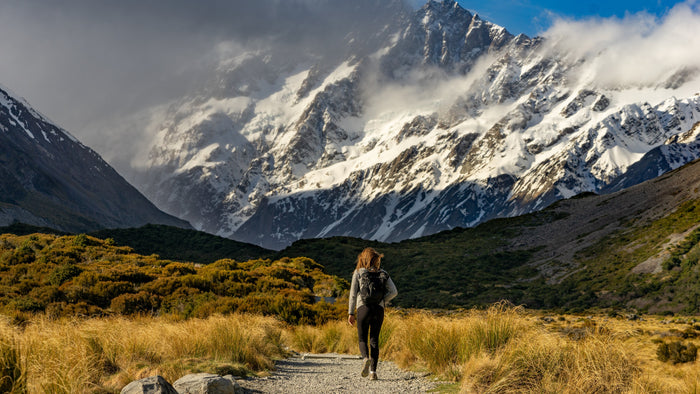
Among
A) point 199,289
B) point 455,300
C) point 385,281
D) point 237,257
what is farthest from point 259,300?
point 237,257

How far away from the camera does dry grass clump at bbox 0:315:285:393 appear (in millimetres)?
7727

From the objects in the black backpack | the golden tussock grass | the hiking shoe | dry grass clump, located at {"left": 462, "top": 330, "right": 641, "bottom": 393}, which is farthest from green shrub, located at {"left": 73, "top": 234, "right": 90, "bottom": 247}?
dry grass clump, located at {"left": 462, "top": 330, "right": 641, "bottom": 393}

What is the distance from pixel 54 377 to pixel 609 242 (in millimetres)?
76585

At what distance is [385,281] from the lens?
37.0ft

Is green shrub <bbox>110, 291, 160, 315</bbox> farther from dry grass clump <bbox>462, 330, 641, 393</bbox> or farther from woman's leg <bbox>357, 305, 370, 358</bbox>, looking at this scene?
dry grass clump <bbox>462, 330, 641, 393</bbox>

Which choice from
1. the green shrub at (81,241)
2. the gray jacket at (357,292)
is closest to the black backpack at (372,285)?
the gray jacket at (357,292)

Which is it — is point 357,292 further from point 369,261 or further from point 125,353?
point 125,353

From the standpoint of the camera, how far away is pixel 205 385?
8.35m

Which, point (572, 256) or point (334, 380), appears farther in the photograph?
point (572, 256)

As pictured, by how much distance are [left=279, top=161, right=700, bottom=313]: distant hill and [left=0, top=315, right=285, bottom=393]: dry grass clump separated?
4642 centimetres

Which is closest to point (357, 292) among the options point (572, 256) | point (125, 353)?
point (125, 353)

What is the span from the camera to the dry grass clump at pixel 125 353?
7727 mm

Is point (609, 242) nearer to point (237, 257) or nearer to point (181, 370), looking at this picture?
point (237, 257)

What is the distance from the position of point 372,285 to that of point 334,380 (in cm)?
210
